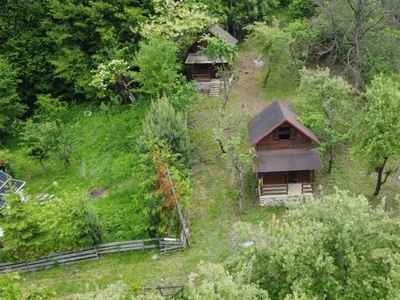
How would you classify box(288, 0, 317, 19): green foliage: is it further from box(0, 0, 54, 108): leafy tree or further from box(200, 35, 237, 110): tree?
box(0, 0, 54, 108): leafy tree

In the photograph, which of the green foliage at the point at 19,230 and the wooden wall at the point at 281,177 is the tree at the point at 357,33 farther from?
the green foliage at the point at 19,230

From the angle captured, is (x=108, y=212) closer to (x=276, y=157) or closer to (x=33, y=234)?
(x=33, y=234)

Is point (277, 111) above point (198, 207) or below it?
above

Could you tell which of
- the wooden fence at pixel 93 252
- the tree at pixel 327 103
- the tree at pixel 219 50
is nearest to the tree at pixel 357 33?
the tree at pixel 327 103

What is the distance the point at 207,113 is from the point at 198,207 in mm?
12182

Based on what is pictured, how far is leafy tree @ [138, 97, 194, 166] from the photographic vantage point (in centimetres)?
2808

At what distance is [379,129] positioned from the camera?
83.0 feet

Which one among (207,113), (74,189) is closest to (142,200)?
(74,189)

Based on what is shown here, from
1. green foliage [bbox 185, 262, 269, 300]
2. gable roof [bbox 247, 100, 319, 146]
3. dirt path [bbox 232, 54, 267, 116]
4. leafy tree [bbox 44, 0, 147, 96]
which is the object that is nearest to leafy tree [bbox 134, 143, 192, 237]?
gable roof [bbox 247, 100, 319, 146]

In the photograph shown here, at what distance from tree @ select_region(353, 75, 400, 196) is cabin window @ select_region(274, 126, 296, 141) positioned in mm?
4020

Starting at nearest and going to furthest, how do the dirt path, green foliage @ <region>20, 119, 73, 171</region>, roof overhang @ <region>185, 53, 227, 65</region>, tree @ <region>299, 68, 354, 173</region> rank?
tree @ <region>299, 68, 354, 173</region>
green foliage @ <region>20, 119, 73, 171</region>
the dirt path
roof overhang @ <region>185, 53, 227, 65</region>

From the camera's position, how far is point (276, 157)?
27969 mm

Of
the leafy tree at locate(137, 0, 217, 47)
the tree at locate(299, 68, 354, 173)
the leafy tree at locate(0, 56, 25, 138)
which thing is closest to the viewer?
the tree at locate(299, 68, 354, 173)

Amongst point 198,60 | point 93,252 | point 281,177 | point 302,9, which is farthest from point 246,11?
point 93,252
